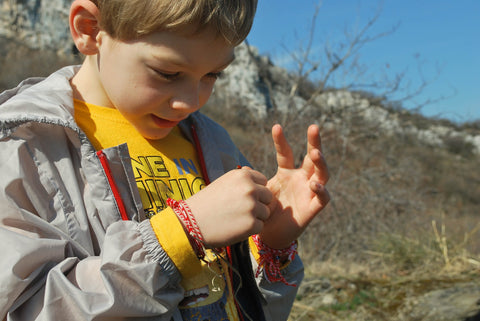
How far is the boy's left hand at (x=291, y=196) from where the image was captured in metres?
1.22

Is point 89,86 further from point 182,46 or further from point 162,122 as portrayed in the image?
point 182,46

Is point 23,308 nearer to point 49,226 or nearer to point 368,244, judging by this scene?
point 49,226

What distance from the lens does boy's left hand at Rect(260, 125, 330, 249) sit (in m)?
1.22

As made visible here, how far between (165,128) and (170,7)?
0.37 m

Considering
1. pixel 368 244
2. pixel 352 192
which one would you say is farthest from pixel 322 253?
pixel 352 192

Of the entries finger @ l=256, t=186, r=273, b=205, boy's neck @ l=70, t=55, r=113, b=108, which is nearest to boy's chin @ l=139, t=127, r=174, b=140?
boy's neck @ l=70, t=55, r=113, b=108

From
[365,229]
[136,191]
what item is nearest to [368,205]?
[365,229]

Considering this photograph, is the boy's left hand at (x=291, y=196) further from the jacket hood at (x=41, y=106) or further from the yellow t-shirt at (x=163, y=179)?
the jacket hood at (x=41, y=106)

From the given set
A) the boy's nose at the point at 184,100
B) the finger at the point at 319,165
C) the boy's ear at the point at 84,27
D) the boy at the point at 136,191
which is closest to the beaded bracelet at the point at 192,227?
the boy at the point at 136,191

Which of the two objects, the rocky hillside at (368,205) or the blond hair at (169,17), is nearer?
the blond hair at (169,17)

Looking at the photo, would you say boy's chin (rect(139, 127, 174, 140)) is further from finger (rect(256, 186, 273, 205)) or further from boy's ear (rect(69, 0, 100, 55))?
finger (rect(256, 186, 273, 205))

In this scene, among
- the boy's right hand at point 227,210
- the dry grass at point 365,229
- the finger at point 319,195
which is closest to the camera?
the boy's right hand at point 227,210

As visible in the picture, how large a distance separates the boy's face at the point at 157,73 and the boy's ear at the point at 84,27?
0.09 feet

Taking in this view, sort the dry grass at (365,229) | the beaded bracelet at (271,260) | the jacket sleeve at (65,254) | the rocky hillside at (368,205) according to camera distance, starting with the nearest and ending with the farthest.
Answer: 1. the jacket sleeve at (65,254)
2. the beaded bracelet at (271,260)
3. the rocky hillside at (368,205)
4. the dry grass at (365,229)
